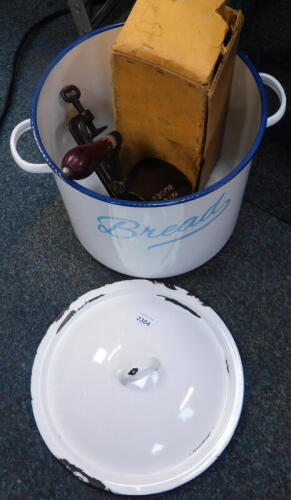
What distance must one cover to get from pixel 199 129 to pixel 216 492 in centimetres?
43

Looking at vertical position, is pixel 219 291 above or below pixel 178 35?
below

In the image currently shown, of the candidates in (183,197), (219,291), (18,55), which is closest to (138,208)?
(183,197)

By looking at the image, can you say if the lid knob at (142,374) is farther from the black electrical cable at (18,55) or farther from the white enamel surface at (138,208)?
the black electrical cable at (18,55)

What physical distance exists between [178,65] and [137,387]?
374 mm

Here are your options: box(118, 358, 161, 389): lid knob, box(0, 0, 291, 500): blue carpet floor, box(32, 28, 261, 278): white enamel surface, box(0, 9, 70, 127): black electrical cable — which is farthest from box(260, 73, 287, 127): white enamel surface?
box(0, 9, 70, 127): black electrical cable

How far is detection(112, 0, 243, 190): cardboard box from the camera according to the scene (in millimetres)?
534

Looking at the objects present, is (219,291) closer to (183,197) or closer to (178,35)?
(183,197)

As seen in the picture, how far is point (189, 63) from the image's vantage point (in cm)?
53

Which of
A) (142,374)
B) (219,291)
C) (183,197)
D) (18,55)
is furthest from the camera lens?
(18,55)

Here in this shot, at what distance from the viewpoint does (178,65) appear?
0.53 meters

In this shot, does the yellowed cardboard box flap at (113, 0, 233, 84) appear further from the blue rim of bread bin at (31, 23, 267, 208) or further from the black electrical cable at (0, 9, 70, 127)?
the black electrical cable at (0, 9, 70, 127)

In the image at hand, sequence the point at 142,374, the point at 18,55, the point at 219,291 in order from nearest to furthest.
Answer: the point at 142,374
the point at 219,291
the point at 18,55

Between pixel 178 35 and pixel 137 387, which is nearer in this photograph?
pixel 178 35

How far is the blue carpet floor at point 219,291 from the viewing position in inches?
25.3
